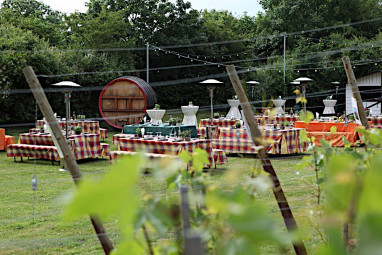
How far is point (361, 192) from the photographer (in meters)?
0.52

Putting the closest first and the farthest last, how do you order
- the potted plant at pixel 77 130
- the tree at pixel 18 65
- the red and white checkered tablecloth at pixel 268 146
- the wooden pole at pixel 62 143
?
the wooden pole at pixel 62 143
the potted plant at pixel 77 130
the red and white checkered tablecloth at pixel 268 146
the tree at pixel 18 65

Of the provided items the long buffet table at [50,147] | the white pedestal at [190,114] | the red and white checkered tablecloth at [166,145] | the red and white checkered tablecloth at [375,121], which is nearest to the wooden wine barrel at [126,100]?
the white pedestal at [190,114]

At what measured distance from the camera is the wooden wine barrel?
632 inches

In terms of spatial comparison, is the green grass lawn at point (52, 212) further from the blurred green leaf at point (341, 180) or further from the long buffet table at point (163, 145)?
the blurred green leaf at point (341, 180)

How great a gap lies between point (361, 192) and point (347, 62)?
332 centimetres

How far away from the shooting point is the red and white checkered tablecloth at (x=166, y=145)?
8.44 m

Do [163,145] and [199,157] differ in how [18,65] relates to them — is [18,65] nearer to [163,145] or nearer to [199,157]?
[163,145]

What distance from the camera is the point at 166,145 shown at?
8.70 meters

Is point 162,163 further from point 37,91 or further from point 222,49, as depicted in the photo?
point 222,49

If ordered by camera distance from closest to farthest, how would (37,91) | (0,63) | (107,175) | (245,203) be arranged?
(107,175) → (245,203) → (37,91) → (0,63)

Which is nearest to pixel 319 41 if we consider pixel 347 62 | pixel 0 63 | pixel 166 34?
pixel 166 34

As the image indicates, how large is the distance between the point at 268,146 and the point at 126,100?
7561 mm

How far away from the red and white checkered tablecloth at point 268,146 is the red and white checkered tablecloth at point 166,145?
186cm

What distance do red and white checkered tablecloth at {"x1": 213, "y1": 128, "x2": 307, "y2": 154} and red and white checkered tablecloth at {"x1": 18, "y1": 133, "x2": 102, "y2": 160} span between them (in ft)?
9.07
